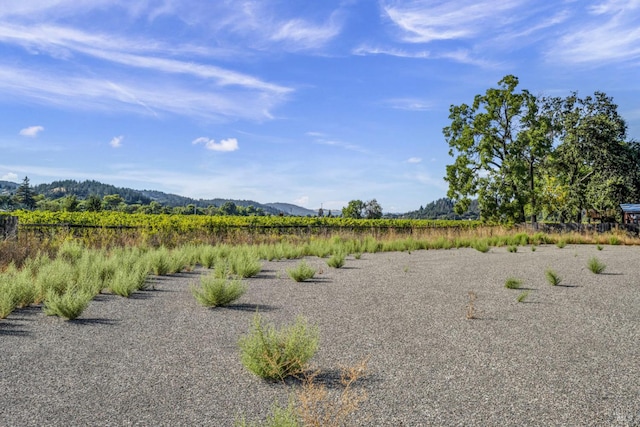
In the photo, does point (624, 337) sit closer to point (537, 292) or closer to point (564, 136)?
point (537, 292)

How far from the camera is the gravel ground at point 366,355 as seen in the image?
3.93 metres

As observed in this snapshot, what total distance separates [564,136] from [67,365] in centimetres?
4537

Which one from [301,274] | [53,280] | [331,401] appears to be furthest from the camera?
[301,274]

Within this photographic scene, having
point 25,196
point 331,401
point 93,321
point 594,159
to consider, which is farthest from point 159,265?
point 25,196

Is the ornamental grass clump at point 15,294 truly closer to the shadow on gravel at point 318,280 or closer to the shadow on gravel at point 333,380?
the shadow on gravel at point 333,380

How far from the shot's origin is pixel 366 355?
539 cm

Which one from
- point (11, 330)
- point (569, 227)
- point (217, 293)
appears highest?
point (569, 227)

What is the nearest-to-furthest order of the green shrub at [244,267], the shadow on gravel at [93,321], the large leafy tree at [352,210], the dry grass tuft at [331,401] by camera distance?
the dry grass tuft at [331,401] → the shadow on gravel at [93,321] → the green shrub at [244,267] → the large leafy tree at [352,210]

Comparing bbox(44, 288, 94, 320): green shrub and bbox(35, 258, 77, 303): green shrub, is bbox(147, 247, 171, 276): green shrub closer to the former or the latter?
bbox(35, 258, 77, 303): green shrub

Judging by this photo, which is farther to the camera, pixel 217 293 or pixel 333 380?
pixel 217 293

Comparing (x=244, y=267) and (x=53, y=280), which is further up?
(x=244, y=267)

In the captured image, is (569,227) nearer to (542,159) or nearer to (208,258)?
(542,159)

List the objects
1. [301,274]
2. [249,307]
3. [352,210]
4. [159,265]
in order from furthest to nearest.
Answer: [352,210], [159,265], [301,274], [249,307]

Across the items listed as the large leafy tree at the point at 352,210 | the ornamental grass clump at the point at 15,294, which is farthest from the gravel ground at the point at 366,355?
the large leafy tree at the point at 352,210
